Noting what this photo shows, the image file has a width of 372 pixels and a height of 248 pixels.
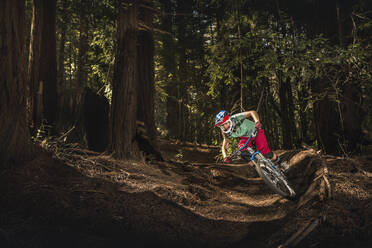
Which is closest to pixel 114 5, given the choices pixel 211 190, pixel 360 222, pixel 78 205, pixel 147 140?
pixel 147 140

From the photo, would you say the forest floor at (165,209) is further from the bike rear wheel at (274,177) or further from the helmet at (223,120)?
the helmet at (223,120)

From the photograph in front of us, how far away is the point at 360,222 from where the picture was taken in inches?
165

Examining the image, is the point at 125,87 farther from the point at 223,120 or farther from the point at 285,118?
the point at 285,118

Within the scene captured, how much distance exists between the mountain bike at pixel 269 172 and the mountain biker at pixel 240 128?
14 centimetres

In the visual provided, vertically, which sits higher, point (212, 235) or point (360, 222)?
point (360, 222)

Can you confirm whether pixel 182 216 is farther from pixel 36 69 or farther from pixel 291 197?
pixel 36 69

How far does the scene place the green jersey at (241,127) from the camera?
6.13 meters

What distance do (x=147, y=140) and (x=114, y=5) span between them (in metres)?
4.71

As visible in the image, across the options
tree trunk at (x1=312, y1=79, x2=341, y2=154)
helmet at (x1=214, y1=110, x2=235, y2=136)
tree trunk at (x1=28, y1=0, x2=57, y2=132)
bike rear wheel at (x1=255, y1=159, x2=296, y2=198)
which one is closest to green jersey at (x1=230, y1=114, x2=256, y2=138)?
helmet at (x1=214, y1=110, x2=235, y2=136)

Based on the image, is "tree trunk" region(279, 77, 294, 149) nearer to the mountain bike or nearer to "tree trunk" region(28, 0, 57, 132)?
the mountain bike

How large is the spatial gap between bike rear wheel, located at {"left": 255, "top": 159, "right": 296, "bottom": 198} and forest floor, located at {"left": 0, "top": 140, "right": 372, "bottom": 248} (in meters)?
0.25

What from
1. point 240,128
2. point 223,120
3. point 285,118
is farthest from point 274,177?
point 285,118

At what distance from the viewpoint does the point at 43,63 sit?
10.9m

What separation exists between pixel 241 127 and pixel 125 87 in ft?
14.8
